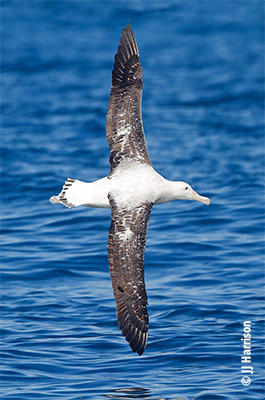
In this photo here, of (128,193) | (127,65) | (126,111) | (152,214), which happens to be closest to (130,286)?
(128,193)

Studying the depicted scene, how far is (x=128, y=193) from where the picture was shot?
11656mm

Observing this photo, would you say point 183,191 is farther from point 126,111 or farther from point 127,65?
point 127,65

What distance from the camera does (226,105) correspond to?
2739 centimetres

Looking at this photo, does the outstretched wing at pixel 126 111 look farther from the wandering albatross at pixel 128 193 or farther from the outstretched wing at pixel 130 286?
the outstretched wing at pixel 130 286

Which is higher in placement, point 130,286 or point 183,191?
point 183,191

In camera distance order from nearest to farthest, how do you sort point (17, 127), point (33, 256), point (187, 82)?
point (33, 256)
point (17, 127)
point (187, 82)

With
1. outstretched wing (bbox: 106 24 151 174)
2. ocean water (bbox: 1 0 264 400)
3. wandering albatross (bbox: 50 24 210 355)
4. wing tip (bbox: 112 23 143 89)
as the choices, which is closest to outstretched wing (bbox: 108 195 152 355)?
wandering albatross (bbox: 50 24 210 355)

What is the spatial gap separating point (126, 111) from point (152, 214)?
603cm

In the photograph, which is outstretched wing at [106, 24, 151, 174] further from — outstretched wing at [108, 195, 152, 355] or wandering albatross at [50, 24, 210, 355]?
outstretched wing at [108, 195, 152, 355]

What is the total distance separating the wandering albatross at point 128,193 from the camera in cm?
1090

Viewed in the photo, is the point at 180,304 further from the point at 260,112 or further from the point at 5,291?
the point at 260,112

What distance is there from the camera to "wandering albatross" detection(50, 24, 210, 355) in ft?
35.8

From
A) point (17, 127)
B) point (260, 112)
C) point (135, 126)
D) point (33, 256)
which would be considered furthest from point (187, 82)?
point (135, 126)

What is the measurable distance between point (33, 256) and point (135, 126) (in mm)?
4664
